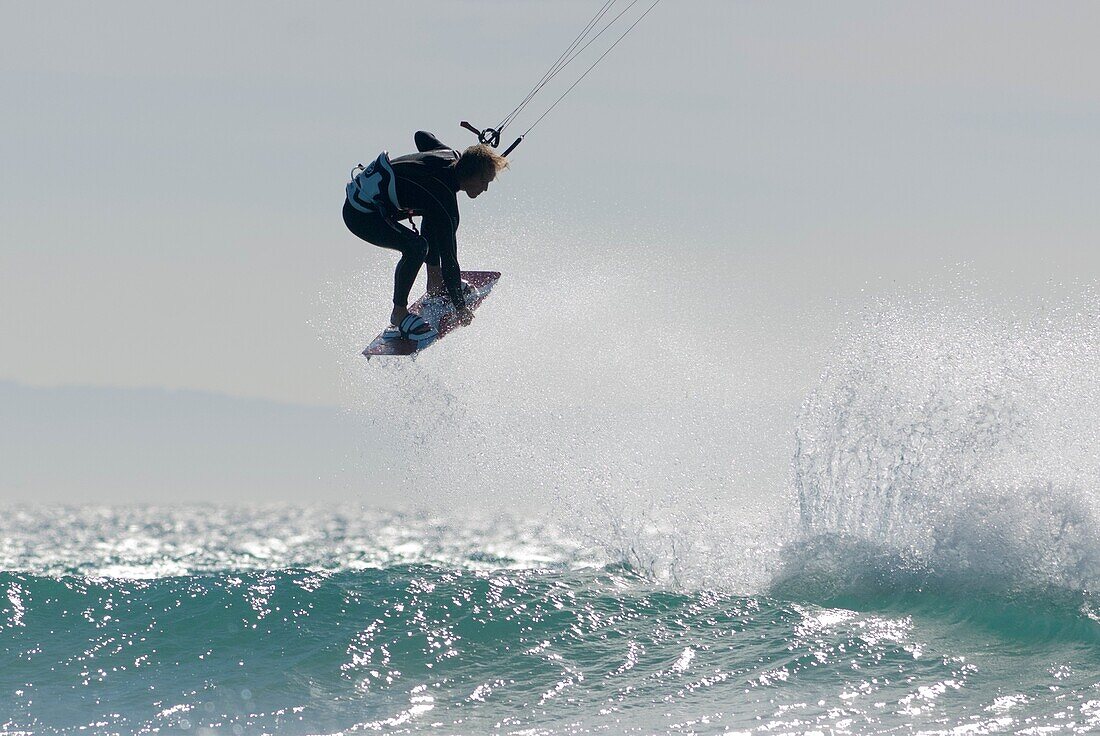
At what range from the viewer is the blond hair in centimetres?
1032

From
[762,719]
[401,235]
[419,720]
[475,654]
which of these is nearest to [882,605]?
[762,719]

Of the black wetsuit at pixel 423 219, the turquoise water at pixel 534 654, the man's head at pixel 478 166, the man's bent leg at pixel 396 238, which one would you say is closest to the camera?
the turquoise water at pixel 534 654

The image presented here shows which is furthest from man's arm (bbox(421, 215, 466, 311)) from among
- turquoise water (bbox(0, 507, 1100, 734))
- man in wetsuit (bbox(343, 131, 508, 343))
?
turquoise water (bbox(0, 507, 1100, 734))

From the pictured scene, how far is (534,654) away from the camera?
10.2 meters

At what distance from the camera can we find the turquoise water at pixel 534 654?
8789mm

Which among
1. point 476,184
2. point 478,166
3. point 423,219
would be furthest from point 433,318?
point 478,166

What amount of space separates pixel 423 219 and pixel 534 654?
12.5 ft

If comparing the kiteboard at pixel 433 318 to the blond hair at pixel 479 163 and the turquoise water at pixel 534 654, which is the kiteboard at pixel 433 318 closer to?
the blond hair at pixel 479 163

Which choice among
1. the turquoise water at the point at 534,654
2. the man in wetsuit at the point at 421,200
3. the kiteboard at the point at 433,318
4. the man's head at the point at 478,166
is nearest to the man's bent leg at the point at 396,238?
the man in wetsuit at the point at 421,200

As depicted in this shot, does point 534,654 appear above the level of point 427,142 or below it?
below

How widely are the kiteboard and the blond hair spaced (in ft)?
4.66

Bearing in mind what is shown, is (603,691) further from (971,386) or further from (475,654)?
(971,386)

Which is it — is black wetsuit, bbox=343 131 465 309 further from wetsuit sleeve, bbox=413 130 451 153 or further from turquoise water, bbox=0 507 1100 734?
turquoise water, bbox=0 507 1100 734

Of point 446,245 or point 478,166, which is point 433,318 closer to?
point 446,245
